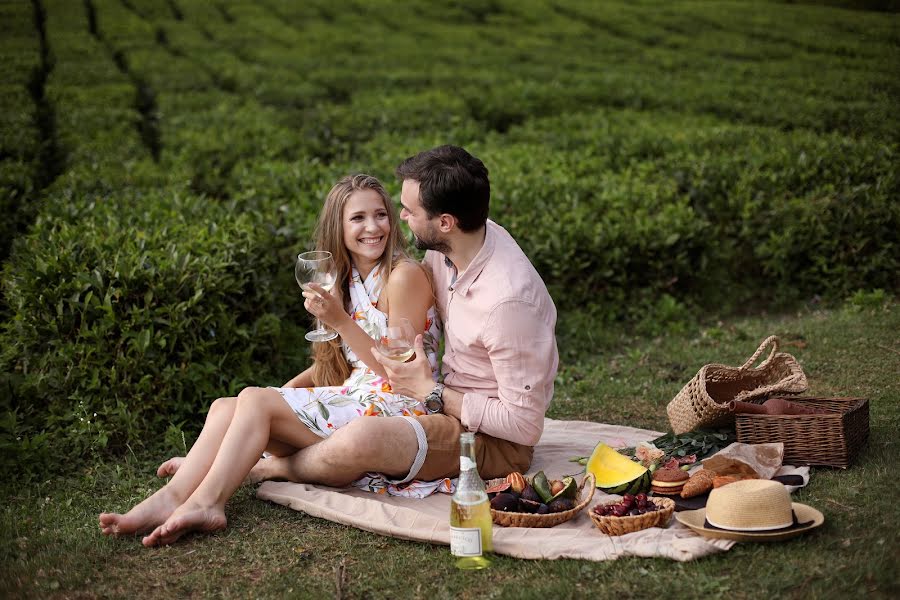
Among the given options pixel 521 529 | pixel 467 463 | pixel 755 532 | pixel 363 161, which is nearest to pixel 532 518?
pixel 521 529

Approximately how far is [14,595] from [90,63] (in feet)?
38.3

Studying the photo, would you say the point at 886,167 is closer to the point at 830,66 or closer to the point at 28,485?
the point at 830,66

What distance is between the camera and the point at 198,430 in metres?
5.14

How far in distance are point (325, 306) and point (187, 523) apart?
1004mm

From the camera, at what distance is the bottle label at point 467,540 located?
3.25 metres

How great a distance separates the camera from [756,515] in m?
3.15

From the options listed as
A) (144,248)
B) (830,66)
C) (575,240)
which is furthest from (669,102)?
(144,248)

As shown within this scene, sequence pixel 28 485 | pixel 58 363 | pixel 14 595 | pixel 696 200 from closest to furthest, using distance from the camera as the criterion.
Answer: pixel 14 595, pixel 28 485, pixel 58 363, pixel 696 200

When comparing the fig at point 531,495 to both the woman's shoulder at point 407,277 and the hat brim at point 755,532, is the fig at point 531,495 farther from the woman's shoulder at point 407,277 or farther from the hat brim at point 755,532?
the woman's shoulder at point 407,277

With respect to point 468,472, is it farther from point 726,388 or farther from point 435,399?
point 726,388

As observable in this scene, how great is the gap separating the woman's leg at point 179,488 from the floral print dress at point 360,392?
0.27m

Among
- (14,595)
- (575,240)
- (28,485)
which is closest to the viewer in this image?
(14,595)

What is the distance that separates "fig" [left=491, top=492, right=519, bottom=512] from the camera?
11.8 ft

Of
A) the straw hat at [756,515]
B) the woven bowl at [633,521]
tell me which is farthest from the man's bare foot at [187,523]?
the straw hat at [756,515]
